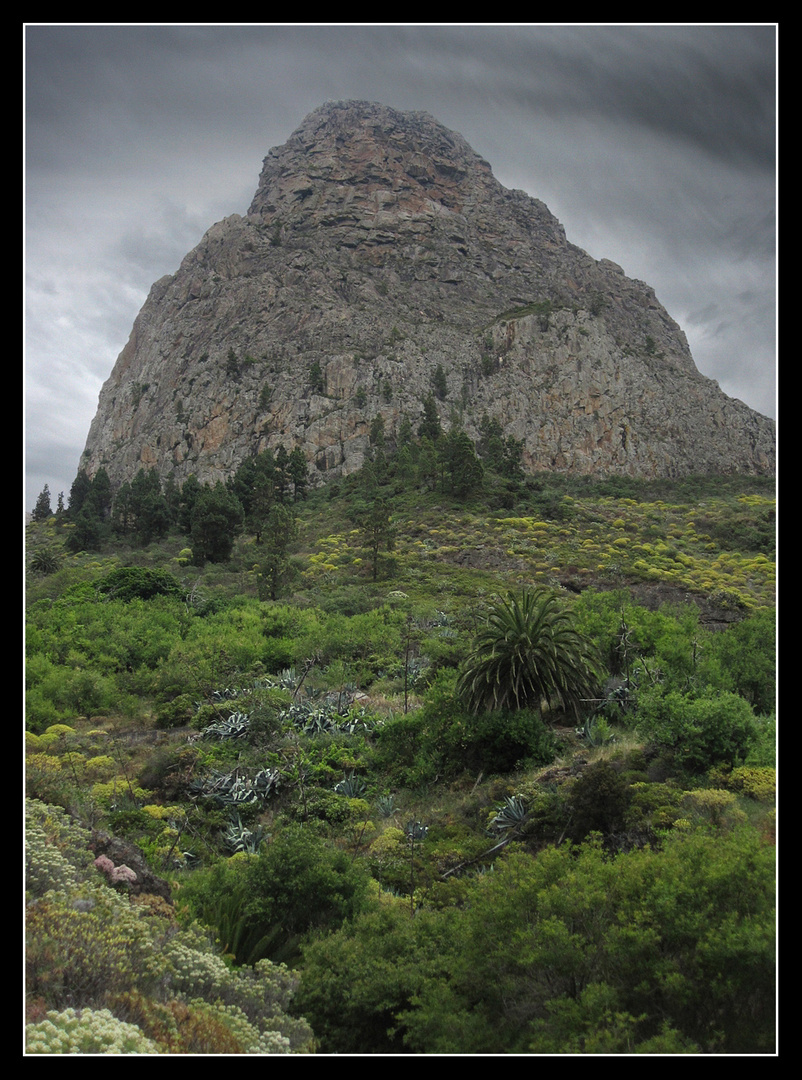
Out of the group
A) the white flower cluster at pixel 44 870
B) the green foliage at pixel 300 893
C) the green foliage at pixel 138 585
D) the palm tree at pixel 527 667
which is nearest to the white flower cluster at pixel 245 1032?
the white flower cluster at pixel 44 870

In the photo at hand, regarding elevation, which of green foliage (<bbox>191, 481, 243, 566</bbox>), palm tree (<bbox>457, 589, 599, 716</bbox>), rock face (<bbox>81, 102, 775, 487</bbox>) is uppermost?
rock face (<bbox>81, 102, 775, 487</bbox>)

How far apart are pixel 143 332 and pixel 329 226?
137 ft

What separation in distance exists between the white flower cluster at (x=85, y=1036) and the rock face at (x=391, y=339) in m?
79.5

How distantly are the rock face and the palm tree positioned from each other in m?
67.2

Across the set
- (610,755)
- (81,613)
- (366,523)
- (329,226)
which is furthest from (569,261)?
(610,755)

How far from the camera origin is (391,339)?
103m

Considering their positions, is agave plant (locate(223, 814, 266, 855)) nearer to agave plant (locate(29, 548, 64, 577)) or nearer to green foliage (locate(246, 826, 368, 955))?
green foliage (locate(246, 826, 368, 955))

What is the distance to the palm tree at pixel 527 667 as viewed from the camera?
1770 centimetres

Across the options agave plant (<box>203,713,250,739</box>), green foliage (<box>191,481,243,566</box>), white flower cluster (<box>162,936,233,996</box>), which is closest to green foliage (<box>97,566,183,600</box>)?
green foliage (<box>191,481,243,566</box>)

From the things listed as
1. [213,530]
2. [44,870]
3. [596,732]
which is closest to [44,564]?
[213,530]

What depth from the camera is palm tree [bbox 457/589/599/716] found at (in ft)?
58.1

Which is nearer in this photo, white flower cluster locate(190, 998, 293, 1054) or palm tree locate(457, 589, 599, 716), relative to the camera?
white flower cluster locate(190, 998, 293, 1054)

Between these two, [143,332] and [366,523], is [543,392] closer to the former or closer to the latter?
[366,523]
